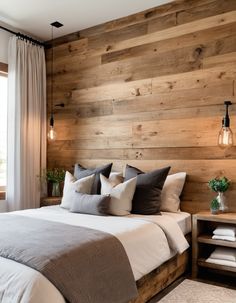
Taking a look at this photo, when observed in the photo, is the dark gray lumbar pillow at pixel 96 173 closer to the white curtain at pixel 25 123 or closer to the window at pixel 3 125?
the white curtain at pixel 25 123

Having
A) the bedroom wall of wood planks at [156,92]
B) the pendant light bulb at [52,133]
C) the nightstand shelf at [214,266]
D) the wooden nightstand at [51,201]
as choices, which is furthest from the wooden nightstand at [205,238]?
the pendant light bulb at [52,133]

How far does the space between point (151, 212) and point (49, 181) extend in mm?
1950

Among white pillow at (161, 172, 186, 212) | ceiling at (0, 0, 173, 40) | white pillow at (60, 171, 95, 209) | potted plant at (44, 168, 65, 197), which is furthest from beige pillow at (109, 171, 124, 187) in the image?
ceiling at (0, 0, 173, 40)

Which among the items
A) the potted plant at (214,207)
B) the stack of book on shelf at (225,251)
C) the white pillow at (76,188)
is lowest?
the stack of book on shelf at (225,251)

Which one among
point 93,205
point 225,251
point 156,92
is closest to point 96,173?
point 93,205

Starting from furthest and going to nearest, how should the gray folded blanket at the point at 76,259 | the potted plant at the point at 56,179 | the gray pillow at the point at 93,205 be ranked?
the potted plant at the point at 56,179 → the gray pillow at the point at 93,205 → the gray folded blanket at the point at 76,259

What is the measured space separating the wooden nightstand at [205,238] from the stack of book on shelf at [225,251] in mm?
35

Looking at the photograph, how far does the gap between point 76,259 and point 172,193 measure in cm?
166

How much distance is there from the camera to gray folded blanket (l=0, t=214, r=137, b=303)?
1738mm

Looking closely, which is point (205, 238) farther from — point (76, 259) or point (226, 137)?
point (76, 259)

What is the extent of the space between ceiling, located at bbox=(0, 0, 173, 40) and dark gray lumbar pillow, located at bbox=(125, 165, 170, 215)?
1999mm

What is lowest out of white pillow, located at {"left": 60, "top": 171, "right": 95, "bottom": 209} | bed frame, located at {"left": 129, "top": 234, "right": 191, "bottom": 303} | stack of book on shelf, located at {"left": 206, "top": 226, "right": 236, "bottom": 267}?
bed frame, located at {"left": 129, "top": 234, "right": 191, "bottom": 303}

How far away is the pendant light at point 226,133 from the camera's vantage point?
3.03 m

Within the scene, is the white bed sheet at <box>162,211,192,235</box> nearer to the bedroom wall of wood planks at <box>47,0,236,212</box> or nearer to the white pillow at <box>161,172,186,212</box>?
the white pillow at <box>161,172,186,212</box>
